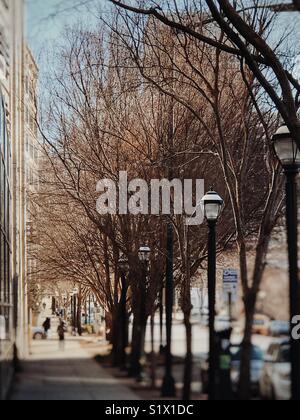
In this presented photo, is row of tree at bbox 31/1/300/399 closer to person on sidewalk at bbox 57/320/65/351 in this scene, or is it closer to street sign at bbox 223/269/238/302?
street sign at bbox 223/269/238/302

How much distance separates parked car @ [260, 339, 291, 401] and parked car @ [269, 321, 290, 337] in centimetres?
6

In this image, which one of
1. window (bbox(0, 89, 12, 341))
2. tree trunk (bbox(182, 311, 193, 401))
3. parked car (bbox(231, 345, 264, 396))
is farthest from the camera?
tree trunk (bbox(182, 311, 193, 401))

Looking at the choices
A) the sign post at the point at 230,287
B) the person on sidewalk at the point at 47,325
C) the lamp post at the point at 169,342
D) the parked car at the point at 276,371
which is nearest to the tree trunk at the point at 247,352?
the parked car at the point at 276,371

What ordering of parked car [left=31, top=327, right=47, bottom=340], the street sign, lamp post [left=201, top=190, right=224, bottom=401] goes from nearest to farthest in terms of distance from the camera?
parked car [left=31, top=327, right=47, bottom=340]
lamp post [left=201, top=190, right=224, bottom=401]
the street sign

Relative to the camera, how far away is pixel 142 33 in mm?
8234

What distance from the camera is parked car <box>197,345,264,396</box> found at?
589 centimetres

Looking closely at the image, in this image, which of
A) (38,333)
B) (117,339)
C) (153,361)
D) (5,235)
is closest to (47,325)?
(38,333)

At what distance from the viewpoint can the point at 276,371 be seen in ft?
19.8

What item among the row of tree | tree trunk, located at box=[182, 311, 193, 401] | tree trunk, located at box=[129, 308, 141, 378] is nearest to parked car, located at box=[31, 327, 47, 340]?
the row of tree

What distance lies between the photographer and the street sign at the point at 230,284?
255 inches

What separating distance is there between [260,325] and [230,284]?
0.84 m

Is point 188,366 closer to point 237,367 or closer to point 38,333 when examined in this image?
point 237,367

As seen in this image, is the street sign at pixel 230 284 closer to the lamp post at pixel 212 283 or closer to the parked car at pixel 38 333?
the lamp post at pixel 212 283

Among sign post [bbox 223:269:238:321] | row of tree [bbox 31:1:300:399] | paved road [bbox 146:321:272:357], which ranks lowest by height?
paved road [bbox 146:321:272:357]
